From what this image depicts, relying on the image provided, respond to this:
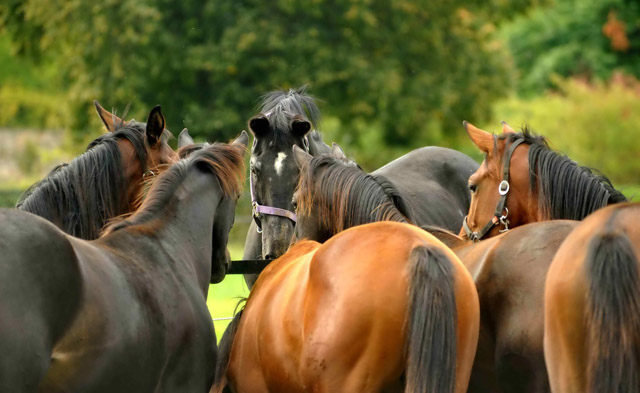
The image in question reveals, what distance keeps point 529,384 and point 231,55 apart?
1840cm

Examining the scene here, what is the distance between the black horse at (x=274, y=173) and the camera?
252 inches

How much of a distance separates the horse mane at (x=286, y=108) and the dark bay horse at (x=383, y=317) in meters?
2.60

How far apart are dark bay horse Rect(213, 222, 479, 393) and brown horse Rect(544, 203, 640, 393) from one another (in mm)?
443

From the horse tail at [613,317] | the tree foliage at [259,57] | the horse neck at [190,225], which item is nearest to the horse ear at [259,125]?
the horse neck at [190,225]

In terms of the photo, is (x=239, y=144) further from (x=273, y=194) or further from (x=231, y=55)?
(x=231, y=55)

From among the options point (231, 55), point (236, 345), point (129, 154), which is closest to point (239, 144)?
point (129, 154)

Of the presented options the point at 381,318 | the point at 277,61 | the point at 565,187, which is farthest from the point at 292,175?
the point at 277,61

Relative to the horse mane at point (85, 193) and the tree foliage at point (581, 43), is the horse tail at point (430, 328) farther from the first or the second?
the tree foliage at point (581, 43)

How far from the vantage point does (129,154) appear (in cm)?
572

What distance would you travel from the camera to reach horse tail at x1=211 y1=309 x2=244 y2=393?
5.23 m

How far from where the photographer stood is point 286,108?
707 cm

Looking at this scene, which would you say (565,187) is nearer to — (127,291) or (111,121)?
(127,291)

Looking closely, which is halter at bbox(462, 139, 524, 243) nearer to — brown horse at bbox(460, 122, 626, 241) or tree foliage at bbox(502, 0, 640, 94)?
brown horse at bbox(460, 122, 626, 241)

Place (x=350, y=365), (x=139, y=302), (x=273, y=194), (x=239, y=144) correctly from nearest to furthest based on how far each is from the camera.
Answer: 1. (x=350, y=365)
2. (x=139, y=302)
3. (x=239, y=144)
4. (x=273, y=194)
